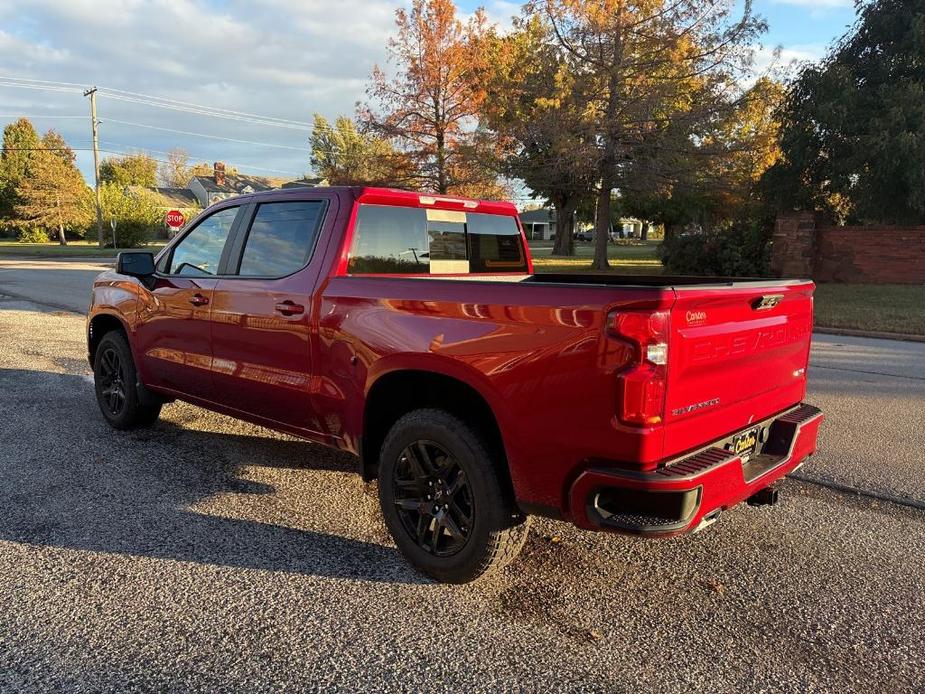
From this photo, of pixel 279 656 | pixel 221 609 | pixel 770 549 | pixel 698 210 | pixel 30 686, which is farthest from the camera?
pixel 698 210

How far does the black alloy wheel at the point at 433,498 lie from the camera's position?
3199 mm

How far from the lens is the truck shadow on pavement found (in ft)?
11.6

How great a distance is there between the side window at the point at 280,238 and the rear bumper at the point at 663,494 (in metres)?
2.15

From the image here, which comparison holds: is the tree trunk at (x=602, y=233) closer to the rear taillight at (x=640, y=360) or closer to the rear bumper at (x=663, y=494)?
the rear bumper at (x=663, y=494)

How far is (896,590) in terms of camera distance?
128 inches

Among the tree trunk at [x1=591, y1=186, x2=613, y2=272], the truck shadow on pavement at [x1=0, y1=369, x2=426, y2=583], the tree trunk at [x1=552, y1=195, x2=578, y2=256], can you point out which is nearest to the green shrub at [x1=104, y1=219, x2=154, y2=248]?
Answer: the tree trunk at [x1=552, y1=195, x2=578, y2=256]

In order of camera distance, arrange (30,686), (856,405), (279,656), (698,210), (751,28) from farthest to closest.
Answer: (698,210)
(751,28)
(856,405)
(279,656)
(30,686)

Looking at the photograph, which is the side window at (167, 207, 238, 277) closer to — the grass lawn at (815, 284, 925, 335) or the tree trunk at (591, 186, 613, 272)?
the grass lawn at (815, 284, 925, 335)

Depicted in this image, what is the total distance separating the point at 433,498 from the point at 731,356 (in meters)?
1.51

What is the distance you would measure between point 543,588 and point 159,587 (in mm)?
1802

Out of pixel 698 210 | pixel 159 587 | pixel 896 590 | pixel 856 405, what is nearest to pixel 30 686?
pixel 159 587

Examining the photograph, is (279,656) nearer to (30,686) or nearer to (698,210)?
(30,686)

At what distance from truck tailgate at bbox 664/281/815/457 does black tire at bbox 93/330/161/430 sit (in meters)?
4.29

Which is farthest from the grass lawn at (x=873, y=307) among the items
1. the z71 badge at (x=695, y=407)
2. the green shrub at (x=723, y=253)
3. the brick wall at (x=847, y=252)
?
the z71 badge at (x=695, y=407)
